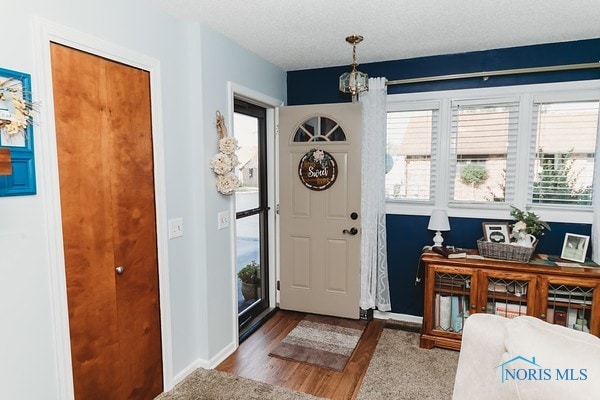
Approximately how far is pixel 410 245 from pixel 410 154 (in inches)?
34.1

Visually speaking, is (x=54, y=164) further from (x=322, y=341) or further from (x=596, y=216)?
(x=596, y=216)

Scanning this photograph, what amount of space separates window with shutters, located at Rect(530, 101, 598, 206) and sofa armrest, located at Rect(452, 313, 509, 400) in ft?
7.38

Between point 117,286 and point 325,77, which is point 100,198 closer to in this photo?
point 117,286

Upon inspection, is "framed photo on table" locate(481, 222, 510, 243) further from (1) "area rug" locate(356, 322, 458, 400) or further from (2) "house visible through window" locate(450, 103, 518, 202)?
(1) "area rug" locate(356, 322, 458, 400)

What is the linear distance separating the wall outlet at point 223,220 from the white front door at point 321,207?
961 millimetres

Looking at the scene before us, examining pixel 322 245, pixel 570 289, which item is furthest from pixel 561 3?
pixel 322 245

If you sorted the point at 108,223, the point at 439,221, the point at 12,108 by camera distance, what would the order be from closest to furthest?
the point at 12,108 < the point at 108,223 < the point at 439,221

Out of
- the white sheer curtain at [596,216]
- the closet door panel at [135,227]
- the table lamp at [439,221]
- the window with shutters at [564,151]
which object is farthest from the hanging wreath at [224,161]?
the white sheer curtain at [596,216]

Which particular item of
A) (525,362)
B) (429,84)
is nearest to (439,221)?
(429,84)

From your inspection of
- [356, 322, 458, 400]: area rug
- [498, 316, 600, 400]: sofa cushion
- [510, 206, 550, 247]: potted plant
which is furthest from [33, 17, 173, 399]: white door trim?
[510, 206, 550, 247]: potted plant

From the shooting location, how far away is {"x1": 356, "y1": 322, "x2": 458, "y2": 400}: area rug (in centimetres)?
240

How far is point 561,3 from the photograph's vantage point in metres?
2.18

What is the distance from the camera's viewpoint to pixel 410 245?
11.3 ft

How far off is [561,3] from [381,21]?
1.06 meters
